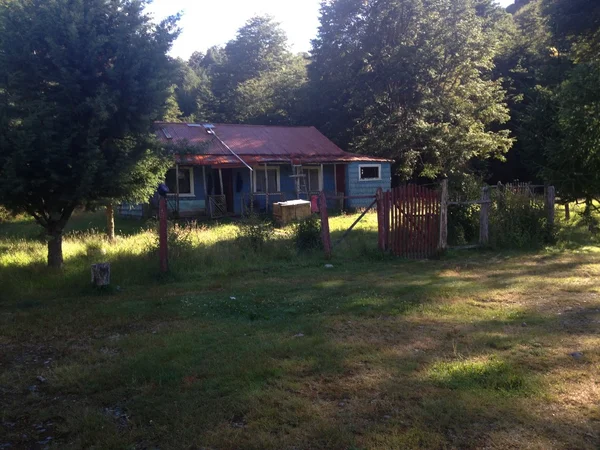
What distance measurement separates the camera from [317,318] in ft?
23.0

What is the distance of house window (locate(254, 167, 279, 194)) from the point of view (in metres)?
24.0

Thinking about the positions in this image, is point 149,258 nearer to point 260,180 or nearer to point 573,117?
point 573,117

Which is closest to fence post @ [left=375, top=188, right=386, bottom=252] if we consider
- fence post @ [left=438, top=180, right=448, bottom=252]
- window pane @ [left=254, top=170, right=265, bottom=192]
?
fence post @ [left=438, top=180, right=448, bottom=252]

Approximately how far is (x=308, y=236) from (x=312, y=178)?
1387 cm

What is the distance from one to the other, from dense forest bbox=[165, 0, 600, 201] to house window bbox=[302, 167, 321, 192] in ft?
11.5

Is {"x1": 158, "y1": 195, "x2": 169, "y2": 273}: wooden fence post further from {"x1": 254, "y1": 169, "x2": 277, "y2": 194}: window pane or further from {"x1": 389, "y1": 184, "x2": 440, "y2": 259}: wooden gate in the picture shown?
{"x1": 254, "y1": 169, "x2": 277, "y2": 194}: window pane

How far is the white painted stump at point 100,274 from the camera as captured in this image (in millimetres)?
8836

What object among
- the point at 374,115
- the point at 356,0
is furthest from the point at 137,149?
the point at 356,0

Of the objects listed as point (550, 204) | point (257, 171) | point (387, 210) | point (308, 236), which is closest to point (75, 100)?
point (308, 236)

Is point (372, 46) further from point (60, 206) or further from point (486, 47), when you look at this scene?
point (60, 206)

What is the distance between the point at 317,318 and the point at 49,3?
23.1 ft

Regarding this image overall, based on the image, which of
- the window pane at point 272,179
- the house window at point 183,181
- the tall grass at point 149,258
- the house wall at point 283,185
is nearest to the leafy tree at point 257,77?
the house wall at point 283,185

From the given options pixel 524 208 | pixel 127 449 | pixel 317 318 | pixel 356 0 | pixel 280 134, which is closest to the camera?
pixel 127 449

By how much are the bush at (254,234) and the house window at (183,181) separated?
1104cm
